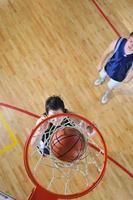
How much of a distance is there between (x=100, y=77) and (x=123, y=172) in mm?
1423

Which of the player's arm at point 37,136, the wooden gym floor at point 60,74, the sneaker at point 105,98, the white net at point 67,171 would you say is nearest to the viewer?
the player's arm at point 37,136

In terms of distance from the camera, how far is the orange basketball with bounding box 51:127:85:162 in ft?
13.2

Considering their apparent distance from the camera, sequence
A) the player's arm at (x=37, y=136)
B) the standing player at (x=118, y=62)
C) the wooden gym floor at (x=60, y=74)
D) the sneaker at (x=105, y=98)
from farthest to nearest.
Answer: the sneaker at (x=105, y=98)
the wooden gym floor at (x=60, y=74)
the standing player at (x=118, y=62)
the player's arm at (x=37, y=136)

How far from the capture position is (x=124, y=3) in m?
7.01

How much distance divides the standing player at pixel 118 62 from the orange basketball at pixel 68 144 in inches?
A: 59.6

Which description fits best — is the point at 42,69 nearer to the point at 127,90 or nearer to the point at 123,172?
the point at 127,90

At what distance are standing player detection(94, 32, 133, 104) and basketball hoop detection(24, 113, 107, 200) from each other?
920mm

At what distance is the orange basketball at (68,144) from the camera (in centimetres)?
402

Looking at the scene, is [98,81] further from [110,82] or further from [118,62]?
[118,62]

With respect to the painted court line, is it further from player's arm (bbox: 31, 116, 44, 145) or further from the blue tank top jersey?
the blue tank top jersey

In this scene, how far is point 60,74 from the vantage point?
636 cm

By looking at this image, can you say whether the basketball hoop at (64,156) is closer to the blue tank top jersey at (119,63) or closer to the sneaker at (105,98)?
the sneaker at (105,98)

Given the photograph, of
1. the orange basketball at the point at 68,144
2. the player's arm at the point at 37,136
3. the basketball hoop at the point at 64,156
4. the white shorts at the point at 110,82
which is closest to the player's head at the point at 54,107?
the basketball hoop at the point at 64,156

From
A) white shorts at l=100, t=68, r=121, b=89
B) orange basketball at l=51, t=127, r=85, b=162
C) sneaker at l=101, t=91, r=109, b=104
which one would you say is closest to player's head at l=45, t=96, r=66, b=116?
orange basketball at l=51, t=127, r=85, b=162
